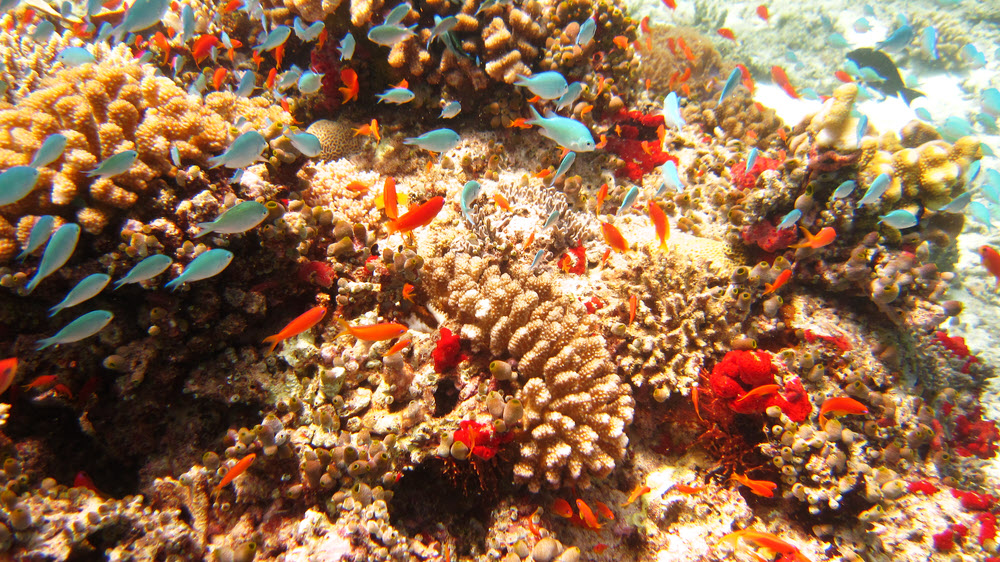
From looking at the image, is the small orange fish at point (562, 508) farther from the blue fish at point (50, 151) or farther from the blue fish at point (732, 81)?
the blue fish at point (732, 81)

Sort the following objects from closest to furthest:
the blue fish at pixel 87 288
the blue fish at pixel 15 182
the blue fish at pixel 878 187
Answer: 1. the blue fish at pixel 15 182
2. the blue fish at pixel 87 288
3. the blue fish at pixel 878 187

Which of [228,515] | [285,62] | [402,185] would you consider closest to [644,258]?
[402,185]

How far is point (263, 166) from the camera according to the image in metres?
3.50

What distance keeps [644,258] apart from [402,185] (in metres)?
2.98

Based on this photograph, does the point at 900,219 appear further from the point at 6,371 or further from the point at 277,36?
the point at 6,371

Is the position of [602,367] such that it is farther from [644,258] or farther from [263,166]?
[263,166]

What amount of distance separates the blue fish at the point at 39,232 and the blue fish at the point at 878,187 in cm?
673

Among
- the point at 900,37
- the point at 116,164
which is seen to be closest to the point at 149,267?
the point at 116,164

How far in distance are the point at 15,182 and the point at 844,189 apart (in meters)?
6.66

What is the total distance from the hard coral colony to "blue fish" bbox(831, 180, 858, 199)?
3 centimetres

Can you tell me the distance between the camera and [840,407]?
3.46 metres

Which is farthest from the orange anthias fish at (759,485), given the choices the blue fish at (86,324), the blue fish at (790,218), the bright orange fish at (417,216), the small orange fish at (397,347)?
the blue fish at (86,324)

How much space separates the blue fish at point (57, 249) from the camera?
2289 mm

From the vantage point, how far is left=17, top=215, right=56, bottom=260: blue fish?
95.0 inches
